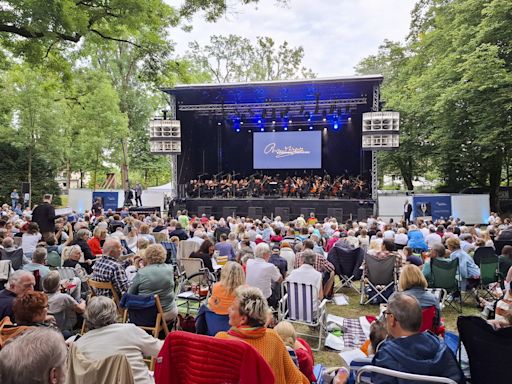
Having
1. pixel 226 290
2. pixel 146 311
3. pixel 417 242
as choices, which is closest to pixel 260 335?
pixel 226 290

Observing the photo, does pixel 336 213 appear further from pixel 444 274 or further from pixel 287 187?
pixel 444 274

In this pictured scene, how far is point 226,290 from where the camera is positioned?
3.19 meters

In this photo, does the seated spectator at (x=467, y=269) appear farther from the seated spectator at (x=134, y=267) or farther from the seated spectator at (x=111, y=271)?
the seated spectator at (x=111, y=271)

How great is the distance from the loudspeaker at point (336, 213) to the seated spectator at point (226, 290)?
12109 mm

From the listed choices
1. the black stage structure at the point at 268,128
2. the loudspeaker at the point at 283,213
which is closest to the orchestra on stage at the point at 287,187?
the black stage structure at the point at 268,128

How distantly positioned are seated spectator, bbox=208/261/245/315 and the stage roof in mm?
11785

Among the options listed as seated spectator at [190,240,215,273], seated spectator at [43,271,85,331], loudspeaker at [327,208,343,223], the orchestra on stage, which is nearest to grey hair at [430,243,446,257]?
seated spectator at [190,240,215,273]

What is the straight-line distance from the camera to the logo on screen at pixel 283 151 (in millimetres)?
16844

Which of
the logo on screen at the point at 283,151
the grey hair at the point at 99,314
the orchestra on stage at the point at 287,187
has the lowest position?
the grey hair at the point at 99,314

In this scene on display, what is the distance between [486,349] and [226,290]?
73.3 inches

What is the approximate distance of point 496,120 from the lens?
1420cm

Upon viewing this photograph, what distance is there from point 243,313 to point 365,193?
46.2 feet

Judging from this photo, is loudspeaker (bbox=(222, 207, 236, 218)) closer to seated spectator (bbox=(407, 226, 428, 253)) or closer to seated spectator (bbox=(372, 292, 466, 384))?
seated spectator (bbox=(407, 226, 428, 253))

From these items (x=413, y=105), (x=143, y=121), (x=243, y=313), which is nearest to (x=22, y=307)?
(x=243, y=313)
